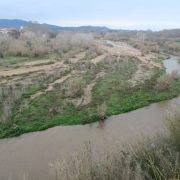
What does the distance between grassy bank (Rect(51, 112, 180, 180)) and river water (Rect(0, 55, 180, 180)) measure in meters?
2.25

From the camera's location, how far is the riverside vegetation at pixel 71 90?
1783 centimetres

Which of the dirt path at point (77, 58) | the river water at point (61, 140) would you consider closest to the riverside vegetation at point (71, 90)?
the dirt path at point (77, 58)

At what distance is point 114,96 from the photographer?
70.8ft

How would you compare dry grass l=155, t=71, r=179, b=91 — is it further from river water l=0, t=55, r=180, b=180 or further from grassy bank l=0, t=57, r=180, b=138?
river water l=0, t=55, r=180, b=180

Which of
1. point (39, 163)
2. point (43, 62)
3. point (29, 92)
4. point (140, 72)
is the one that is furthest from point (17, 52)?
point (39, 163)

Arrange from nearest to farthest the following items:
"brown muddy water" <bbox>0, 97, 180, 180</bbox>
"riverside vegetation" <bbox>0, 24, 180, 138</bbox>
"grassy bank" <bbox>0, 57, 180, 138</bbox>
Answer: "brown muddy water" <bbox>0, 97, 180, 180</bbox> → "grassy bank" <bbox>0, 57, 180, 138</bbox> → "riverside vegetation" <bbox>0, 24, 180, 138</bbox>

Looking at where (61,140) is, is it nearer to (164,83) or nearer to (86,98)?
(86,98)

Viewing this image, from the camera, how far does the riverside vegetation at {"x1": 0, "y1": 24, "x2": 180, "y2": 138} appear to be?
702 inches

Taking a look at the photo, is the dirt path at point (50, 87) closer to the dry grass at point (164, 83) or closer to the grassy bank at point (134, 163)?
the dry grass at point (164, 83)

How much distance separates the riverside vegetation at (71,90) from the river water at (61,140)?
0.66 meters

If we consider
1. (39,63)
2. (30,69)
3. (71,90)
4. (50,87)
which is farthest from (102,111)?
(39,63)

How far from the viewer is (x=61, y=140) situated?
15484 mm

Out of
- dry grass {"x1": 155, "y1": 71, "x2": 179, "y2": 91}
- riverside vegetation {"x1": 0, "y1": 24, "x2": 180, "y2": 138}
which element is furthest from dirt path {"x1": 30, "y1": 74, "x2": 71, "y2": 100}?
dry grass {"x1": 155, "y1": 71, "x2": 179, "y2": 91}

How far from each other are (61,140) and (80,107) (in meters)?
4.11
